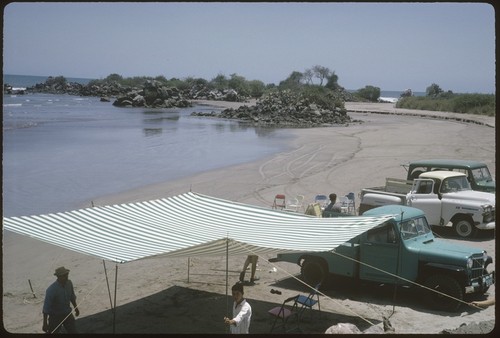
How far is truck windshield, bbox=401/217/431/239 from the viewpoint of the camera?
1116 cm

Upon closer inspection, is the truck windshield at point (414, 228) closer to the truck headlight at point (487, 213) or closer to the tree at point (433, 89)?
the truck headlight at point (487, 213)

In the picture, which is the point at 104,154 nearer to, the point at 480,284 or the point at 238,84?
the point at 480,284

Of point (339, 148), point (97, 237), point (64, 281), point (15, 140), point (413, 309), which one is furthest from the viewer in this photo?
point (15, 140)

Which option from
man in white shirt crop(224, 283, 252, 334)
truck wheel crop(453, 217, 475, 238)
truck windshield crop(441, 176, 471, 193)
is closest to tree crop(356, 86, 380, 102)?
truck windshield crop(441, 176, 471, 193)

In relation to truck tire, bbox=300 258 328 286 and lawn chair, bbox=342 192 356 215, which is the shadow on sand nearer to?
truck tire, bbox=300 258 328 286

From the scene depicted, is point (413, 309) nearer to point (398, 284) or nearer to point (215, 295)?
point (398, 284)

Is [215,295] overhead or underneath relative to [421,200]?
underneath

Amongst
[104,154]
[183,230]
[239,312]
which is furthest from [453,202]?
[104,154]

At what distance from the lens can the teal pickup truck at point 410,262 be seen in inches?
413

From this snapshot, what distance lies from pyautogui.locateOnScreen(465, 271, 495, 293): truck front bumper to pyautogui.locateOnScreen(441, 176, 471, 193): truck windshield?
5.31m

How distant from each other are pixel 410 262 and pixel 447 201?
18.8ft

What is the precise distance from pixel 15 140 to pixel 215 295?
1386 inches

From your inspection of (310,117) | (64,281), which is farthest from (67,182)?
(310,117)

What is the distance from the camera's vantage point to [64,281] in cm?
873
